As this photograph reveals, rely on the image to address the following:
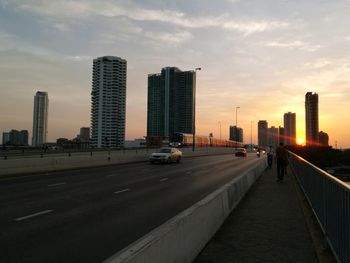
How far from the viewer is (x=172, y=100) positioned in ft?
351

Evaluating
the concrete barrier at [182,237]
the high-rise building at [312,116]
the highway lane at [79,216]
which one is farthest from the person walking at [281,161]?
the high-rise building at [312,116]

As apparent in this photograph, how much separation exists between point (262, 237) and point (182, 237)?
2.81 meters

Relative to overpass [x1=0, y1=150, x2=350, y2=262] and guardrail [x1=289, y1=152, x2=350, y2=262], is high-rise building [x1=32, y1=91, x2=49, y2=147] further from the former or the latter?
guardrail [x1=289, y1=152, x2=350, y2=262]

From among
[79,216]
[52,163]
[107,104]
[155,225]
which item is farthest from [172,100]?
[155,225]

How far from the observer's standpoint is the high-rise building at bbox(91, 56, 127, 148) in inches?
4075

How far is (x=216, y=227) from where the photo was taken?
9195 mm

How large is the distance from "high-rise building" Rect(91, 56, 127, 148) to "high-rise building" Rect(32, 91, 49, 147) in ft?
85.2

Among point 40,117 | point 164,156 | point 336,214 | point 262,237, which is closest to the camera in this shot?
point 336,214

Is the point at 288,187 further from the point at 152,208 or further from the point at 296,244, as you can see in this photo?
the point at 296,244

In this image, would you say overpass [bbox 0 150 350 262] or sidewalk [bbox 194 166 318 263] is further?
sidewalk [bbox 194 166 318 263]

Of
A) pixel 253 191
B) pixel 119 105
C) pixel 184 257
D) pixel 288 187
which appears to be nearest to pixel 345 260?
pixel 184 257

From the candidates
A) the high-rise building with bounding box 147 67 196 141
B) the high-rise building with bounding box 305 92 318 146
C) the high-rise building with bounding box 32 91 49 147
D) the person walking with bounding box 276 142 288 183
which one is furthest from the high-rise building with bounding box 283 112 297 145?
the person walking with bounding box 276 142 288 183

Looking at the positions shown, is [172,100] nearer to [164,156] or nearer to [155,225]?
[164,156]

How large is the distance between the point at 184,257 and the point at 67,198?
8.45m
